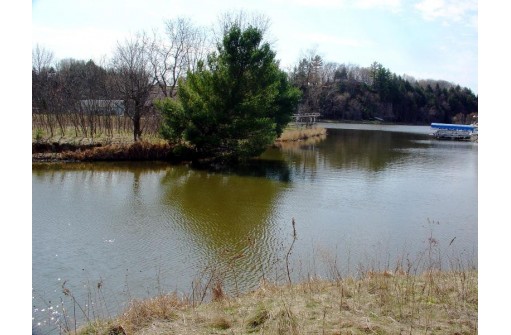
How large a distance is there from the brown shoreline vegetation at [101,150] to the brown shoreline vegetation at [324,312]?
13346 mm

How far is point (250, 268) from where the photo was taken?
256 inches

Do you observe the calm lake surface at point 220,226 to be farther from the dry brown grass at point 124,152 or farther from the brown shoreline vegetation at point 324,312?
the dry brown grass at point 124,152

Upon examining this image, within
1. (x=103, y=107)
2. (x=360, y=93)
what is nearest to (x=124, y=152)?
(x=103, y=107)

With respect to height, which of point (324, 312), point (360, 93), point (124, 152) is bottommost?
point (324, 312)

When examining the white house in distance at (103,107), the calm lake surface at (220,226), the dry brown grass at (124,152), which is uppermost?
the white house in distance at (103,107)

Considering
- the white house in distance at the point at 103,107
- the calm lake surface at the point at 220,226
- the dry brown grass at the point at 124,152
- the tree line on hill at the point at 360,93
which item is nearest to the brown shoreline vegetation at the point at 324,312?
the calm lake surface at the point at 220,226

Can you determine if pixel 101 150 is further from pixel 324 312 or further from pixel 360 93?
pixel 360 93

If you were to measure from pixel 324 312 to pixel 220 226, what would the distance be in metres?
5.43

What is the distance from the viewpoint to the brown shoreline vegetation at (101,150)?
16516 millimetres

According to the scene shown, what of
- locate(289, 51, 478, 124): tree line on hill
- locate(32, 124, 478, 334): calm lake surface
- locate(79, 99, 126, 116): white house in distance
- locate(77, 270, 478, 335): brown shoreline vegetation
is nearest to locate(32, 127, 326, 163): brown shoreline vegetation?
locate(32, 124, 478, 334): calm lake surface

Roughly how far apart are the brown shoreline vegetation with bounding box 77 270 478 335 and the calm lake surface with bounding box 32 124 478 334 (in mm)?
508

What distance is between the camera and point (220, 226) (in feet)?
28.6
